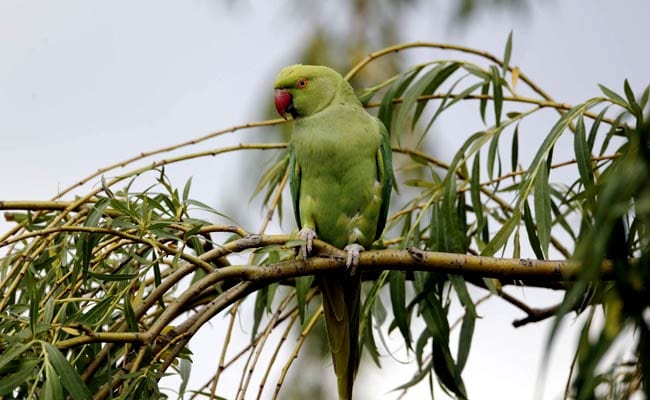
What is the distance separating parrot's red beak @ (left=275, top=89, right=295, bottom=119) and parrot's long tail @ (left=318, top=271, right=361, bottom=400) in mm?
629

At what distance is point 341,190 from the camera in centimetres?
255

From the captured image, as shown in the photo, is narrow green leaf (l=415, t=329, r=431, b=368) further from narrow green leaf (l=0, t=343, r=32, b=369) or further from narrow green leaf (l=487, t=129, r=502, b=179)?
narrow green leaf (l=0, t=343, r=32, b=369)

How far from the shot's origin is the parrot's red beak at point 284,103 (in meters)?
2.77

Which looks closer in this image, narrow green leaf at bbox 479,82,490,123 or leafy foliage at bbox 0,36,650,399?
leafy foliage at bbox 0,36,650,399

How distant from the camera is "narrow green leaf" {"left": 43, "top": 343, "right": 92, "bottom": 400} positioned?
1.65 meters

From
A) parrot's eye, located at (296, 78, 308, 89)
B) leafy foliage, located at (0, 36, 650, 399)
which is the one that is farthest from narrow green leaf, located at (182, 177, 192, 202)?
parrot's eye, located at (296, 78, 308, 89)

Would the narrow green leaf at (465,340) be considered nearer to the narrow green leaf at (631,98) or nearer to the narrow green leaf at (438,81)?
the narrow green leaf at (438,81)

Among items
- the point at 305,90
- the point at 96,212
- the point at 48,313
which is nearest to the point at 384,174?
the point at 305,90

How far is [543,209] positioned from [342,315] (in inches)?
27.9

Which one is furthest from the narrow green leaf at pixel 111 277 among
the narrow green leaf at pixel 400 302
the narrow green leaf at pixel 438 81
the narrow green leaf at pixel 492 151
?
the narrow green leaf at pixel 438 81

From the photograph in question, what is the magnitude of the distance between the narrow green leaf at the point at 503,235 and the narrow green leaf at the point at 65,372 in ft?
3.41

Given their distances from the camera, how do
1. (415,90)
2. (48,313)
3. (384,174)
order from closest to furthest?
Answer: (48,313)
(384,174)
(415,90)

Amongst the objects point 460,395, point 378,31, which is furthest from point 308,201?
point 378,31

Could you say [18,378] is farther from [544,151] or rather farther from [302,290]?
[544,151]
